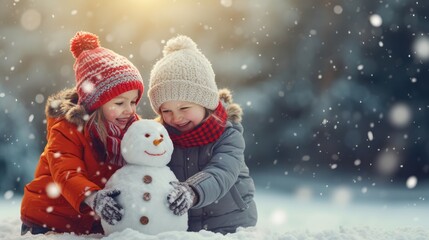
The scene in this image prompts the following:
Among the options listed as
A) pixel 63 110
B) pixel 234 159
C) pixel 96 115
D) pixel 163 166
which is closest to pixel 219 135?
pixel 234 159

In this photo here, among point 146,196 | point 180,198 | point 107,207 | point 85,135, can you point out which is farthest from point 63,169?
point 180,198

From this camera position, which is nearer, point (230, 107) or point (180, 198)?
point (180, 198)


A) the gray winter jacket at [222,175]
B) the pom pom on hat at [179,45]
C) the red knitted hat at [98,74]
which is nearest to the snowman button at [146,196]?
the gray winter jacket at [222,175]

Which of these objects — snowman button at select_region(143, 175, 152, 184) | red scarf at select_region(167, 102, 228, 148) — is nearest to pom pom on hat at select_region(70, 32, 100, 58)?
red scarf at select_region(167, 102, 228, 148)

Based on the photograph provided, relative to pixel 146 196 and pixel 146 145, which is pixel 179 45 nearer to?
pixel 146 145

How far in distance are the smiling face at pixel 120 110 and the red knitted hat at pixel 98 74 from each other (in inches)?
1.4

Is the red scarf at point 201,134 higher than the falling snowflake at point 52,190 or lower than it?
higher

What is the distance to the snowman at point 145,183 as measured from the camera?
2594 mm

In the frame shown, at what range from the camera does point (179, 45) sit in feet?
11.3

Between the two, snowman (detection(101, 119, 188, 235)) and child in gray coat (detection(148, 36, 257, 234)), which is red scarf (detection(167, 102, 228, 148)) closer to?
child in gray coat (detection(148, 36, 257, 234))

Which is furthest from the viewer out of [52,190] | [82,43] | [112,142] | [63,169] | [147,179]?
[82,43]

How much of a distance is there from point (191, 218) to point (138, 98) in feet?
2.63

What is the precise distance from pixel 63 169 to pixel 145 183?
0.52 m

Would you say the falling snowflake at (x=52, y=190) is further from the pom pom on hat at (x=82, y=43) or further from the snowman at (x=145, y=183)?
the pom pom on hat at (x=82, y=43)
